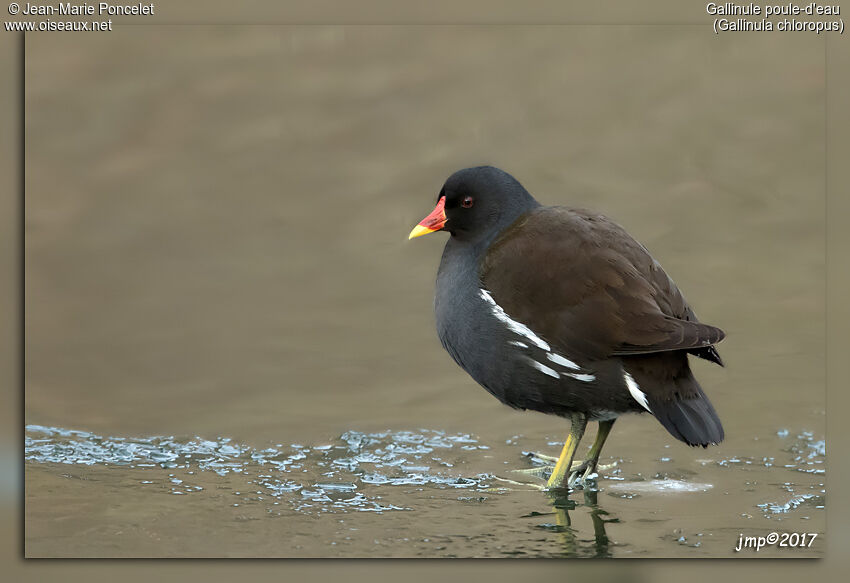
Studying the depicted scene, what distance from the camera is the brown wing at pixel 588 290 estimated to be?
5.76m

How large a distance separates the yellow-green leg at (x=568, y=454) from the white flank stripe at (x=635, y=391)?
0.45 m

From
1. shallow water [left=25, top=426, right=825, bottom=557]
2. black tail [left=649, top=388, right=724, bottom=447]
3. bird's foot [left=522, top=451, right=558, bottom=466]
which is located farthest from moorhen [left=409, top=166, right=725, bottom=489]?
shallow water [left=25, top=426, right=825, bottom=557]

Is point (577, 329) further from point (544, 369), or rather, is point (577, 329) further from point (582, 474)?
point (582, 474)

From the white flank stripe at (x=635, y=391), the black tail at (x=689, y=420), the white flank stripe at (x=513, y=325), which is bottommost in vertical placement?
the black tail at (x=689, y=420)

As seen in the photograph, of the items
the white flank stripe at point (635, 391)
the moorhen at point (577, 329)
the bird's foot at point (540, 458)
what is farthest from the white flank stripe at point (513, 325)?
the bird's foot at point (540, 458)

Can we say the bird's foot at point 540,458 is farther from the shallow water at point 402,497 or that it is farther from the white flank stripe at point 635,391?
the white flank stripe at point 635,391

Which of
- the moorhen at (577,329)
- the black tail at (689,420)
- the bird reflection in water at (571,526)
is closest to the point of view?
the bird reflection in water at (571,526)

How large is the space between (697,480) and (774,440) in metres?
0.86

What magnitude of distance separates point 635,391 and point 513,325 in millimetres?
717

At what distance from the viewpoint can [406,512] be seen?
579cm

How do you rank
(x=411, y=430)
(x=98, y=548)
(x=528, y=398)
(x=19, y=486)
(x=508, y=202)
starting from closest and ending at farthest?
1. (x=98, y=548)
2. (x=19, y=486)
3. (x=528, y=398)
4. (x=508, y=202)
5. (x=411, y=430)

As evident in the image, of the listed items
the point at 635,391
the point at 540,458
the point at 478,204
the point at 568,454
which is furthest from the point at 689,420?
the point at 478,204

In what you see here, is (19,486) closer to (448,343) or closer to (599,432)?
(448,343)

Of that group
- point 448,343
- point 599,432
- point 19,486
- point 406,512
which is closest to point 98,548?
point 19,486
